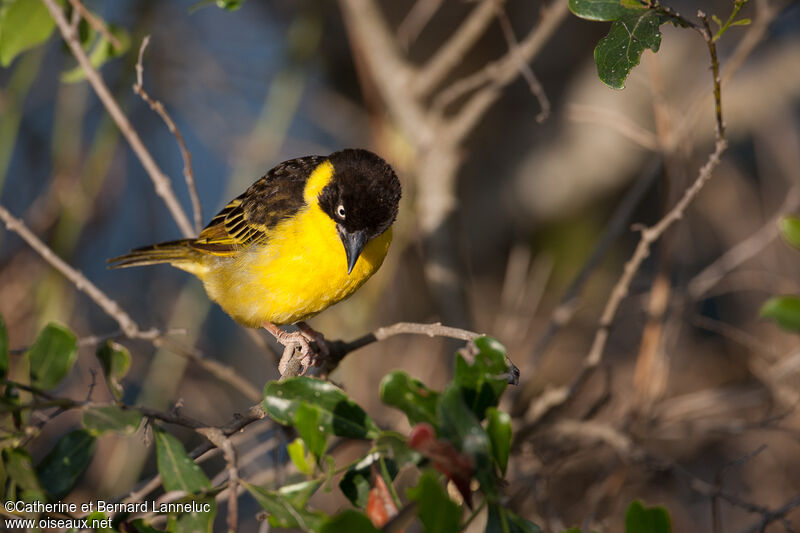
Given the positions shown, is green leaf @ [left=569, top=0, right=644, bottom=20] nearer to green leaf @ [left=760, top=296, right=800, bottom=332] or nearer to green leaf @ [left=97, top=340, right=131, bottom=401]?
green leaf @ [left=760, top=296, right=800, bottom=332]

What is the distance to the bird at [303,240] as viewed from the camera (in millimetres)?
2828

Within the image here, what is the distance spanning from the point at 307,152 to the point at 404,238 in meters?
1.43

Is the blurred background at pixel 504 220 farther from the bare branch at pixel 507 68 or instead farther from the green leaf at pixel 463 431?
the green leaf at pixel 463 431

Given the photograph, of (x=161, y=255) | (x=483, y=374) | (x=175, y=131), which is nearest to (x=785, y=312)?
(x=483, y=374)

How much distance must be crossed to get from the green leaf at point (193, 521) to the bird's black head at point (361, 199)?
4.39 ft

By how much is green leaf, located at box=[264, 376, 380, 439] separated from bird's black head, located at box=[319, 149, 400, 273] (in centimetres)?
126

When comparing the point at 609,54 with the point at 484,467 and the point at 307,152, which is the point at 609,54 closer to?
the point at 484,467

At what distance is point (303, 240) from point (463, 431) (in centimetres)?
181

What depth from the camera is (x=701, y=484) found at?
2.76 metres

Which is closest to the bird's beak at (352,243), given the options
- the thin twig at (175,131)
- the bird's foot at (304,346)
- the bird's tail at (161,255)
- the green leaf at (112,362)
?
the bird's foot at (304,346)

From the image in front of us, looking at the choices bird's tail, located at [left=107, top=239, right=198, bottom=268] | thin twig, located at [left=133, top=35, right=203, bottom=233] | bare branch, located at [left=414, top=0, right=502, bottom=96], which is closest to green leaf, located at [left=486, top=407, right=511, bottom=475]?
thin twig, located at [left=133, top=35, right=203, bottom=233]

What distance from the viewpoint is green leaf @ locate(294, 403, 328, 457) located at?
1439 mm

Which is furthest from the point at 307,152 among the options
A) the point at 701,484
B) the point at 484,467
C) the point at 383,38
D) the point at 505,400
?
the point at 484,467

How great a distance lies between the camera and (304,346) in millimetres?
2951
